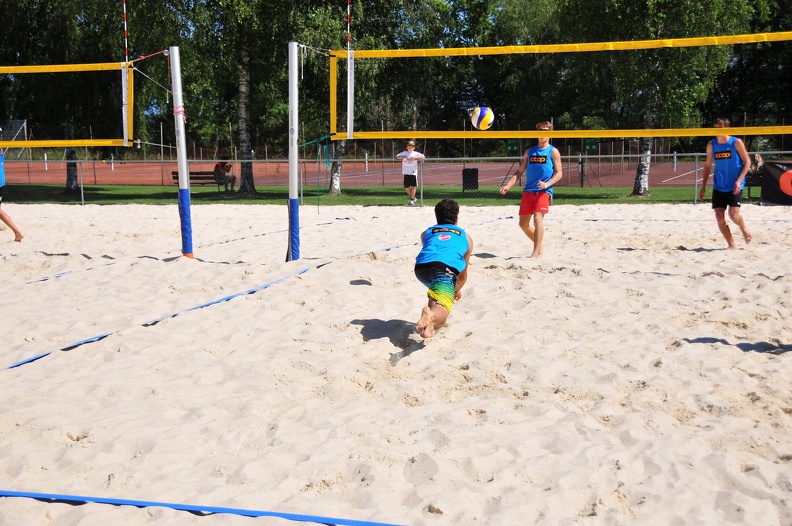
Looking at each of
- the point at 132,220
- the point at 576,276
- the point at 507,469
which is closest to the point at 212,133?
the point at 132,220

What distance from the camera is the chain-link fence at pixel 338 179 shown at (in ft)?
56.1

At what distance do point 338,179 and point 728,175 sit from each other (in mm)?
12600

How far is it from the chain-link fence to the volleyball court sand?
7370 millimetres

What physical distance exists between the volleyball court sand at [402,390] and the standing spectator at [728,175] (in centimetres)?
44

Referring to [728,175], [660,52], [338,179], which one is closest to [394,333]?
[728,175]

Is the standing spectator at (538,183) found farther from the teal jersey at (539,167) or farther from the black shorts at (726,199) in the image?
the black shorts at (726,199)

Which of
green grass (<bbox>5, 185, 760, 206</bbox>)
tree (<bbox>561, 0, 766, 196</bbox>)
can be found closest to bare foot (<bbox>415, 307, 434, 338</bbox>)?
green grass (<bbox>5, 185, 760, 206</bbox>)

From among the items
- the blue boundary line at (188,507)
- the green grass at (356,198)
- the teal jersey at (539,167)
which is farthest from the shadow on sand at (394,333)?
the green grass at (356,198)

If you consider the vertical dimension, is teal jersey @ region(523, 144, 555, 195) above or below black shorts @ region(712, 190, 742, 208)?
above

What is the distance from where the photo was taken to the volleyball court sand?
2842 mm

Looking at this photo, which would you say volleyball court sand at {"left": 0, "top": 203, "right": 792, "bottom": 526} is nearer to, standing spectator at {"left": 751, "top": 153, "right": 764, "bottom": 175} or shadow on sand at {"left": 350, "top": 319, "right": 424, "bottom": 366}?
shadow on sand at {"left": 350, "top": 319, "right": 424, "bottom": 366}

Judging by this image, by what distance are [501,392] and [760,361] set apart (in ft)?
5.09

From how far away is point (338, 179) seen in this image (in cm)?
1941

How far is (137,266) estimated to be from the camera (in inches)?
287
